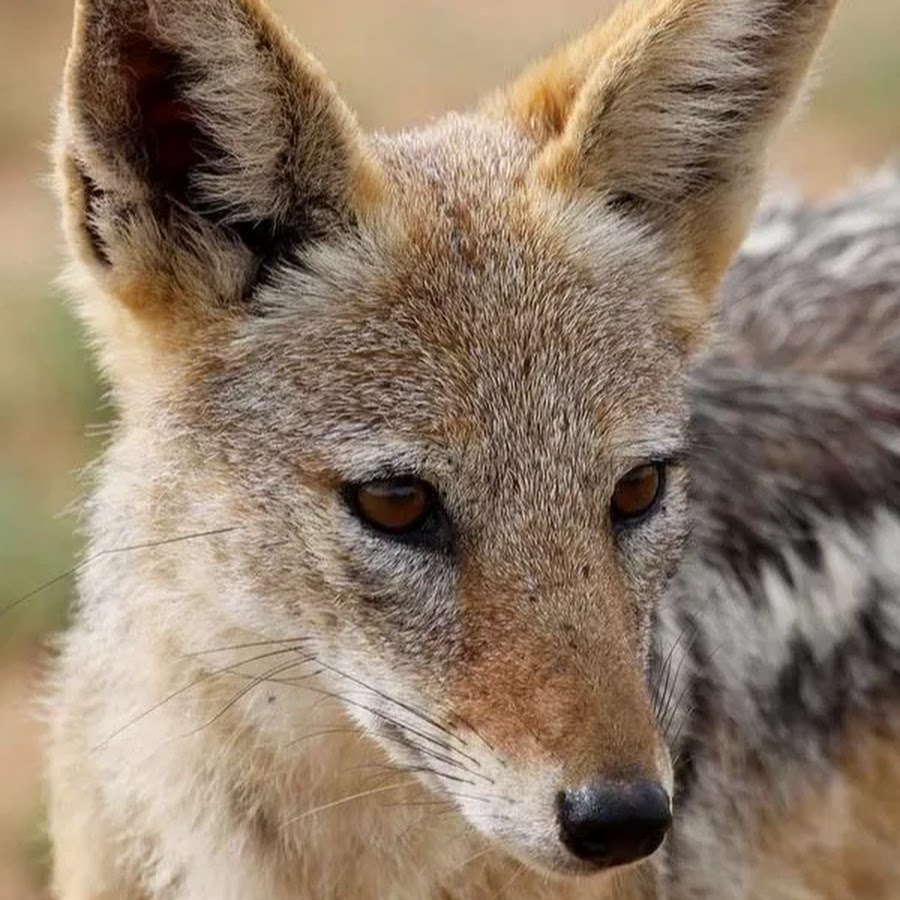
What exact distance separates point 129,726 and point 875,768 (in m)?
2.23

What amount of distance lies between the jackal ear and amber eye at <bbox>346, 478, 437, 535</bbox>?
0.62 meters

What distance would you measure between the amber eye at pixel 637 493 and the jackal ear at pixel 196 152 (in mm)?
879

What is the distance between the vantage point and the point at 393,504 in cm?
433

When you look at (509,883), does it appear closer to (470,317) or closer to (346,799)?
(346,799)

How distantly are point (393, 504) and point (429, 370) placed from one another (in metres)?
0.31

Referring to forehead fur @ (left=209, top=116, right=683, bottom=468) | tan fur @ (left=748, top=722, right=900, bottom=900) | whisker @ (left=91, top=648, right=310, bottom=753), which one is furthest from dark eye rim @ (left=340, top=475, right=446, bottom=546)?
tan fur @ (left=748, top=722, right=900, bottom=900)

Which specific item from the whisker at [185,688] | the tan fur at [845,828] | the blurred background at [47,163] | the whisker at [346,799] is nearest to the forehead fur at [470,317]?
the whisker at [185,688]

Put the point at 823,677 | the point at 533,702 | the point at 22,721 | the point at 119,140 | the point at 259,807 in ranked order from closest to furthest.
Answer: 1. the point at 533,702
2. the point at 119,140
3. the point at 259,807
4. the point at 823,677
5. the point at 22,721

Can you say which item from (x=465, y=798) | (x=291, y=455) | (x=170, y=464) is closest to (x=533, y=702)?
(x=465, y=798)

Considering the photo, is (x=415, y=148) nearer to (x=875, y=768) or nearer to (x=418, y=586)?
(x=418, y=586)

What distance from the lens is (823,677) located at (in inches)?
232

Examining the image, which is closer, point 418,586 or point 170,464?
point 418,586

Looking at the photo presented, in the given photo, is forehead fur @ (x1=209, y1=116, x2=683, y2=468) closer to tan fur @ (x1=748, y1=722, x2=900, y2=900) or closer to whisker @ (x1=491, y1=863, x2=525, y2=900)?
whisker @ (x1=491, y1=863, x2=525, y2=900)

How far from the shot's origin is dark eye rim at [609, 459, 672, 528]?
4.46 m
